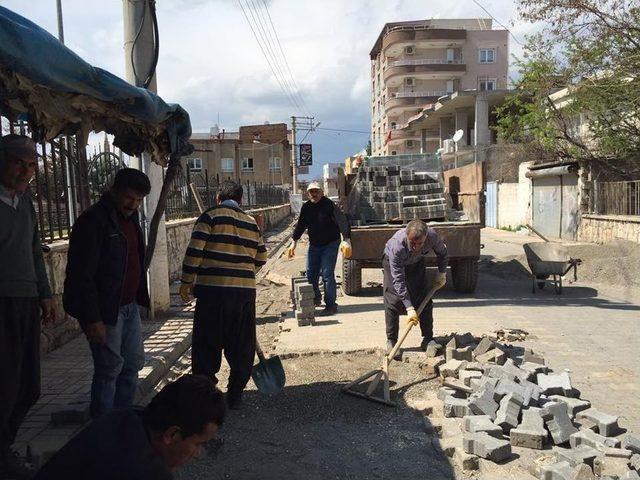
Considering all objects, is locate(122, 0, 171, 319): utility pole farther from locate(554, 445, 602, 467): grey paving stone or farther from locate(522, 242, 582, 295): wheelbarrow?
locate(522, 242, 582, 295): wheelbarrow

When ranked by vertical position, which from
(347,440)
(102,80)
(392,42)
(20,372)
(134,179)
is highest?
(392,42)

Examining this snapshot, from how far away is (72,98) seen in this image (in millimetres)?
3342

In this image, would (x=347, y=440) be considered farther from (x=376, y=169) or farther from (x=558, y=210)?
(x=558, y=210)

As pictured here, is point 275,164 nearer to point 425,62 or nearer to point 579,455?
point 425,62

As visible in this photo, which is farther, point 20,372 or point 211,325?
point 211,325

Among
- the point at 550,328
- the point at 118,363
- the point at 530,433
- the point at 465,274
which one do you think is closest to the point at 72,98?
the point at 118,363

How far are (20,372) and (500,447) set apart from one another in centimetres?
287

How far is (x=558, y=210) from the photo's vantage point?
1775 cm

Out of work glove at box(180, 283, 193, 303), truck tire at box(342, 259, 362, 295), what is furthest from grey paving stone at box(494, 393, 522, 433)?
truck tire at box(342, 259, 362, 295)

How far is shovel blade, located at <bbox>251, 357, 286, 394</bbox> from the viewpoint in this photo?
Result: 4.51m

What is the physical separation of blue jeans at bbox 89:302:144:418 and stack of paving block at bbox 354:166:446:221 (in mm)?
5873

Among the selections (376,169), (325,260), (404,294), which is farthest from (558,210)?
(404,294)

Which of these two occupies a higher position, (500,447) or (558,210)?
(558,210)

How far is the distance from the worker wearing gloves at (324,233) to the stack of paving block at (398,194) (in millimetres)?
1533
